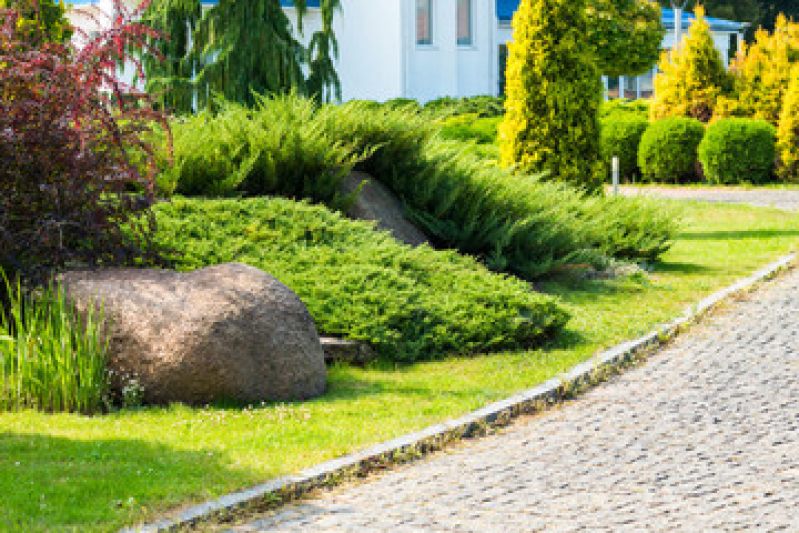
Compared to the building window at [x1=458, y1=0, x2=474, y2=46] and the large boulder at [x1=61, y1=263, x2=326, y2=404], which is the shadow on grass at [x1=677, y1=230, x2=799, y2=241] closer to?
the large boulder at [x1=61, y1=263, x2=326, y2=404]

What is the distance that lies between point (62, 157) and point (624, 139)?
2025cm

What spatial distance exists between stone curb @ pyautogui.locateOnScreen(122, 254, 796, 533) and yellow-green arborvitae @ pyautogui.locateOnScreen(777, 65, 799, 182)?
54.7ft

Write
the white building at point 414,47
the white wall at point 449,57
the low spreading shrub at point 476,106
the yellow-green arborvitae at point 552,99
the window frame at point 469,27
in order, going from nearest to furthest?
the yellow-green arborvitae at point 552,99, the low spreading shrub at point 476,106, the white building at point 414,47, the white wall at point 449,57, the window frame at point 469,27

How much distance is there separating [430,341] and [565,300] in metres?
2.79

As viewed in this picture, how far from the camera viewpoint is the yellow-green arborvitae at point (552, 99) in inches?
635

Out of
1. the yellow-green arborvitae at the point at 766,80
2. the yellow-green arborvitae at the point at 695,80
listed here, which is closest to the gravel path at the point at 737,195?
the yellow-green arborvitae at the point at 766,80

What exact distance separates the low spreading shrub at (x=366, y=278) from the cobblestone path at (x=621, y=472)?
1.24 meters

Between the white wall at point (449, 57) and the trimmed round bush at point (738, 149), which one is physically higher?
the white wall at point (449, 57)

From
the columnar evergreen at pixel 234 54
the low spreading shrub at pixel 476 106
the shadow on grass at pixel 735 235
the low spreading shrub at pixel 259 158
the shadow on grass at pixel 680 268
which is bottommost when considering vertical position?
the shadow on grass at pixel 680 268

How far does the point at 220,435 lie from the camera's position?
683cm

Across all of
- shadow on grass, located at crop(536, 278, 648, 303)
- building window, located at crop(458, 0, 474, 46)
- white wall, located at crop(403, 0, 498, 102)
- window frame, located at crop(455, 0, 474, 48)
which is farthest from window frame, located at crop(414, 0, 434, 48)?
shadow on grass, located at crop(536, 278, 648, 303)

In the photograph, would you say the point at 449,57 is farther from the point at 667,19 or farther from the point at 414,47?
the point at 667,19

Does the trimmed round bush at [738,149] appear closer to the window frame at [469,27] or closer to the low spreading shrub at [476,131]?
the low spreading shrub at [476,131]

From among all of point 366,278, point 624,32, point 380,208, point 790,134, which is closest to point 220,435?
point 366,278
